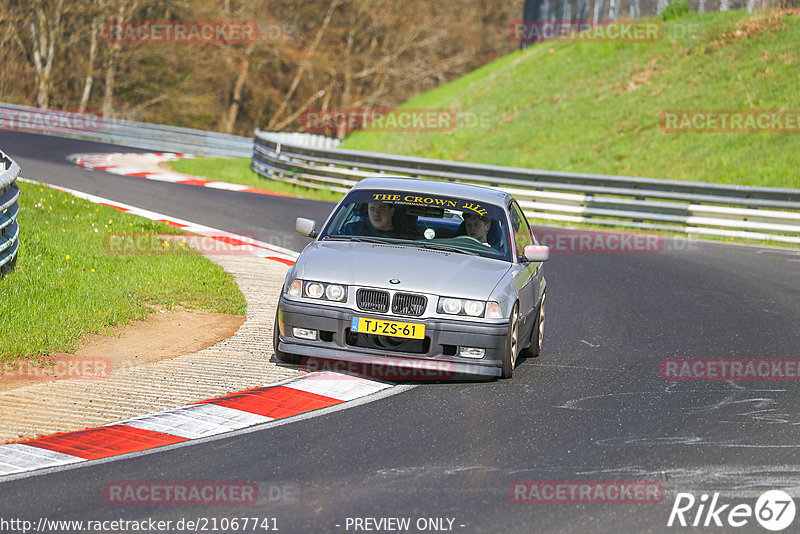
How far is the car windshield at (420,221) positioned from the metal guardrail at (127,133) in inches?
1110

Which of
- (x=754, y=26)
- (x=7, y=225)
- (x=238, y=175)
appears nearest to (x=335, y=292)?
(x=7, y=225)

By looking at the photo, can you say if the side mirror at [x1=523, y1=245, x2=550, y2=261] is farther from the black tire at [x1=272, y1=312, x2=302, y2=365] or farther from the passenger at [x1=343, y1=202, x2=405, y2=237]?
the black tire at [x1=272, y1=312, x2=302, y2=365]

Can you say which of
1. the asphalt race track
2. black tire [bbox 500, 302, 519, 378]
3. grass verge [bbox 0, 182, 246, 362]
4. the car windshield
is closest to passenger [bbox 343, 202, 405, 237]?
the car windshield

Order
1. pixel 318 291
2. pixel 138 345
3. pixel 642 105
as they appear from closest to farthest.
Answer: pixel 318 291, pixel 138 345, pixel 642 105

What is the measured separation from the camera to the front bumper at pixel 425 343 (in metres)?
7.88

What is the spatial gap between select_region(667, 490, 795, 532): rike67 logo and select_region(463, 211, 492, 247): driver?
3.90 metres

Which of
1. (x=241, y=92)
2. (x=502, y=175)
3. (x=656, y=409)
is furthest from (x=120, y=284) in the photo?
(x=241, y=92)

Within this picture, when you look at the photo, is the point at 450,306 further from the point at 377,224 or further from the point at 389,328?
the point at 377,224

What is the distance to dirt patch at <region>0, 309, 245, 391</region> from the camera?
26.1ft

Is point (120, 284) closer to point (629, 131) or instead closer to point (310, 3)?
point (629, 131)

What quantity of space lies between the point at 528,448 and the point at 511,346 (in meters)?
1.78

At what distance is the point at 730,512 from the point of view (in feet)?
17.6

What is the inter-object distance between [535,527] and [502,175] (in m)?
18.5

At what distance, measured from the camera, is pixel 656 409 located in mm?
7625
